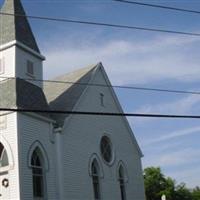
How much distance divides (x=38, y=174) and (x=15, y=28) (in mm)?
8743

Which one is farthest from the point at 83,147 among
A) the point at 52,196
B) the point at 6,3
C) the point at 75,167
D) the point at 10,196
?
the point at 6,3

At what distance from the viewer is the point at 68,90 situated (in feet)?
109

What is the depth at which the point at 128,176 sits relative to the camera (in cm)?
3512

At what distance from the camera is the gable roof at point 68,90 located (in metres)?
31.5

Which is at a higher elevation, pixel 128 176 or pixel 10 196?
pixel 128 176

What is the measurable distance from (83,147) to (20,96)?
5819 millimetres

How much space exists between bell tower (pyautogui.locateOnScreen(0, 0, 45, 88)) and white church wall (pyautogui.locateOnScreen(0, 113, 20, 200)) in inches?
134

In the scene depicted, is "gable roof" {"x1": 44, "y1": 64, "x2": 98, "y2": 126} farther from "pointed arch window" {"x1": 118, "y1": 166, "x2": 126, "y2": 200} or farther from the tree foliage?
the tree foliage

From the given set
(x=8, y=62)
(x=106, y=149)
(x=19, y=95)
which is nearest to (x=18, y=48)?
(x=8, y=62)

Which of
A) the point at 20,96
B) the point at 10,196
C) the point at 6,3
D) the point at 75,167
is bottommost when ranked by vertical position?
the point at 10,196

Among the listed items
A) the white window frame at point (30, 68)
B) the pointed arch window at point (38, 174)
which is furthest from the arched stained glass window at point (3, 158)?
the white window frame at point (30, 68)

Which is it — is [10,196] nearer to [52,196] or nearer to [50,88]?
[52,196]

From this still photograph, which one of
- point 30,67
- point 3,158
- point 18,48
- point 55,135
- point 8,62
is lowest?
point 3,158

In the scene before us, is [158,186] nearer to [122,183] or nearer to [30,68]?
[122,183]
